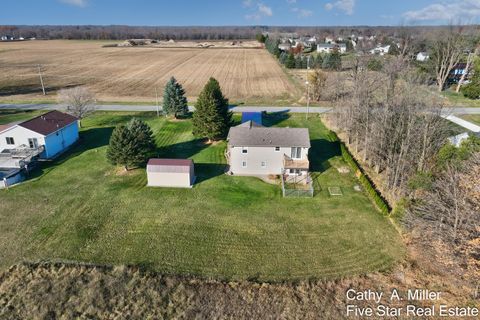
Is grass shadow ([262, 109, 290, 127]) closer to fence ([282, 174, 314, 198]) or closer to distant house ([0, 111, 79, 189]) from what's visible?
fence ([282, 174, 314, 198])

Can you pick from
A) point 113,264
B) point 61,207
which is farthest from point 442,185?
point 61,207

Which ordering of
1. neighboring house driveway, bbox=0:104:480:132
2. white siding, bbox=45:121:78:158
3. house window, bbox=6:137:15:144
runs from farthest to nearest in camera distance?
neighboring house driveway, bbox=0:104:480:132
white siding, bbox=45:121:78:158
house window, bbox=6:137:15:144

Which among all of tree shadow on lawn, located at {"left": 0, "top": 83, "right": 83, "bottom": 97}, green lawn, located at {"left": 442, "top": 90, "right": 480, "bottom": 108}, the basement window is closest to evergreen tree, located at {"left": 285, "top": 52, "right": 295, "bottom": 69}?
green lawn, located at {"left": 442, "top": 90, "right": 480, "bottom": 108}

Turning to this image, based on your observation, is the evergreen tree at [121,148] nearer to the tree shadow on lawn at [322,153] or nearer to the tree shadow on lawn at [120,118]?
the tree shadow on lawn at [120,118]

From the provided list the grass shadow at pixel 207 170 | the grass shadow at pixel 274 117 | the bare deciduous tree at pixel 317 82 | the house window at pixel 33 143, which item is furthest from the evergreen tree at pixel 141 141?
the bare deciduous tree at pixel 317 82

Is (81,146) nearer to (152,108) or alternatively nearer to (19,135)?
(19,135)
